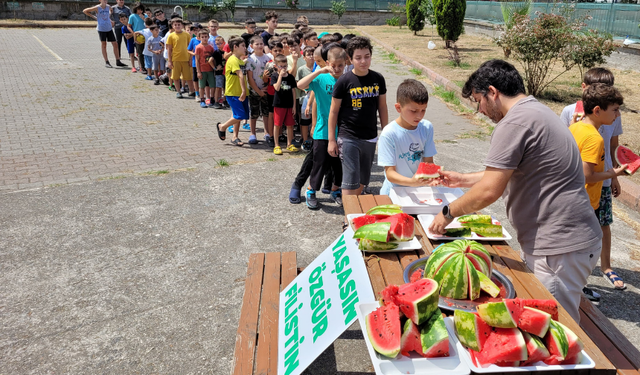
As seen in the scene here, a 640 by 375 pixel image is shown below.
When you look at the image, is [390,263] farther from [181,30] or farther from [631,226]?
[181,30]

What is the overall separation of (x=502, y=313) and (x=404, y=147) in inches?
98.7

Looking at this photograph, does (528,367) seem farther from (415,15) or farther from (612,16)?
(415,15)

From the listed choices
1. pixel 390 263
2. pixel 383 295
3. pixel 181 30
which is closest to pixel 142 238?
pixel 390 263

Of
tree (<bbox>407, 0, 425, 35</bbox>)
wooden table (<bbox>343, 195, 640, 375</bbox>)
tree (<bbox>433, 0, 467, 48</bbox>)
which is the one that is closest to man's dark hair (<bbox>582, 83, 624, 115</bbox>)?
wooden table (<bbox>343, 195, 640, 375</bbox>)

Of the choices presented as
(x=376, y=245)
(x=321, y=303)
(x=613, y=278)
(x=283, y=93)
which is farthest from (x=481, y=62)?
(x=321, y=303)

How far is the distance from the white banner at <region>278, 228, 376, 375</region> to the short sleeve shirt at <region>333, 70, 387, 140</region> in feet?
8.27

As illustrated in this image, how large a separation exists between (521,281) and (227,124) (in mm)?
7352

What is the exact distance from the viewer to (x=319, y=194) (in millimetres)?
7215

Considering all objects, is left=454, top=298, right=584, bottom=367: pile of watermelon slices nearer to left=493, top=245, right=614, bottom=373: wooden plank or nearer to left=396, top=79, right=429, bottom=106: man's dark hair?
left=493, top=245, right=614, bottom=373: wooden plank

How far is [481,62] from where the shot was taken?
17.2 m

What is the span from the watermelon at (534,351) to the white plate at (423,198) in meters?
1.55

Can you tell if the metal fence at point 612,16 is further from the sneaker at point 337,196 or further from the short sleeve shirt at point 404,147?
the short sleeve shirt at point 404,147

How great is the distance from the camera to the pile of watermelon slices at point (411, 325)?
2.10m

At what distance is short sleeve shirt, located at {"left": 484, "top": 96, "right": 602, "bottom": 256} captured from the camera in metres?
2.81
